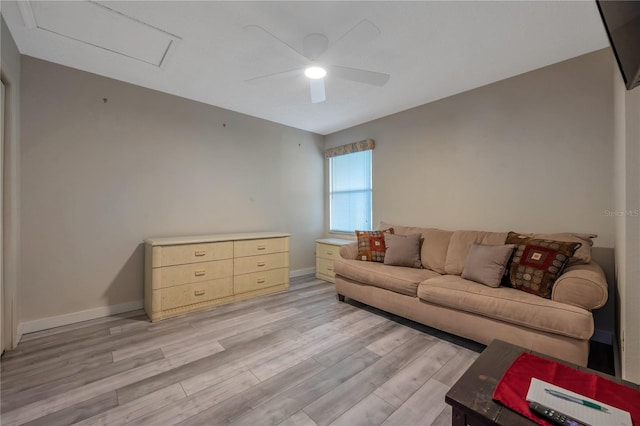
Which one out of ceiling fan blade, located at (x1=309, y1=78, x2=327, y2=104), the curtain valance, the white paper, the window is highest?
ceiling fan blade, located at (x1=309, y1=78, x2=327, y2=104)

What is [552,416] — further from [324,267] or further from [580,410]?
[324,267]

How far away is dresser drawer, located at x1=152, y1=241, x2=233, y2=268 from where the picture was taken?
9.20 feet

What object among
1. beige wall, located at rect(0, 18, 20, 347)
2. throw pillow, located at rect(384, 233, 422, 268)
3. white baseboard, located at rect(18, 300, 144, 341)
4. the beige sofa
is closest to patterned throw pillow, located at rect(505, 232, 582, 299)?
the beige sofa

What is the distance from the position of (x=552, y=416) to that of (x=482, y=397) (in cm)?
20

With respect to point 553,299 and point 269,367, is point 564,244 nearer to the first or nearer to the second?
point 553,299

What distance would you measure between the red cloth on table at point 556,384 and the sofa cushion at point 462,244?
1579mm

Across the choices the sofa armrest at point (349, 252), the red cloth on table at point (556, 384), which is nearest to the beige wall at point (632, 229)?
the red cloth on table at point (556, 384)

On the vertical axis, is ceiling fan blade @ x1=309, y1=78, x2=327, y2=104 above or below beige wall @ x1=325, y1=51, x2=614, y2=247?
above

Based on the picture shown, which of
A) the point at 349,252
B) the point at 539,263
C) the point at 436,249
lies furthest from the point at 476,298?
the point at 349,252

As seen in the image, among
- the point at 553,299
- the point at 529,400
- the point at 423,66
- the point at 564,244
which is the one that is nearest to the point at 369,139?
the point at 423,66

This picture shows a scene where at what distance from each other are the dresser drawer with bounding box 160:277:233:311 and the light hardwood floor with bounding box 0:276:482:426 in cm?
18

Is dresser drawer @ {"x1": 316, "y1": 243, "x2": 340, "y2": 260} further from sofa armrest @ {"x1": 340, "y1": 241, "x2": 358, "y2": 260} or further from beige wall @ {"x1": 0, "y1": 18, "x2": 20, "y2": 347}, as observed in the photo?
beige wall @ {"x1": 0, "y1": 18, "x2": 20, "y2": 347}

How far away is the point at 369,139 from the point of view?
423cm

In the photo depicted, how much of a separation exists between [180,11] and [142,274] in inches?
105
